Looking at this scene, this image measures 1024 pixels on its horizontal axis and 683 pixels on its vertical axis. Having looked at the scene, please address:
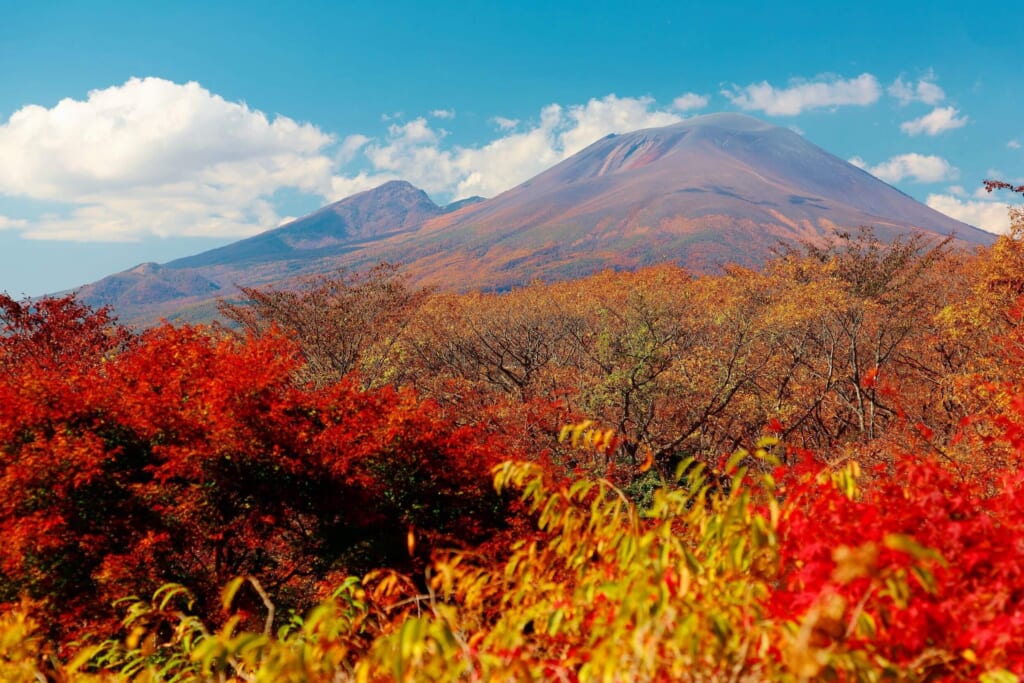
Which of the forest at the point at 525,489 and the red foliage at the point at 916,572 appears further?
the forest at the point at 525,489

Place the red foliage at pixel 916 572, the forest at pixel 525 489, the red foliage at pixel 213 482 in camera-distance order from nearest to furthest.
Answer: the red foliage at pixel 916 572 < the forest at pixel 525 489 < the red foliage at pixel 213 482

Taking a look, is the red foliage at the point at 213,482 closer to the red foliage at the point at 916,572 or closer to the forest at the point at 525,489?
the forest at the point at 525,489

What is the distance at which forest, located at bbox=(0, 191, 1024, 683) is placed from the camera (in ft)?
8.75

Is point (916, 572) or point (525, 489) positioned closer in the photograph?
point (916, 572)

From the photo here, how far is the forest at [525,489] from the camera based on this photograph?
2668 millimetres

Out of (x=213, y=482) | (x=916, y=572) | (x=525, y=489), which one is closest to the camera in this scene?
(x=916, y=572)

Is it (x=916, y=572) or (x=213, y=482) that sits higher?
(x=916, y=572)

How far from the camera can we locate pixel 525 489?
3.82m

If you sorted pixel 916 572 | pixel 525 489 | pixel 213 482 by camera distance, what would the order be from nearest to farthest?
pixel 916 572 → pixel 525 489 → pixel 213 482

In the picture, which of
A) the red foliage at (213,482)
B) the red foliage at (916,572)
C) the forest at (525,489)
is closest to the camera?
the red foliage at (916,572)

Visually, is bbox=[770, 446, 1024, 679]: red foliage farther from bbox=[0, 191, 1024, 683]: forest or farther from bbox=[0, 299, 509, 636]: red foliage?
bbox=[0, 299, 509, 636]: red foliage

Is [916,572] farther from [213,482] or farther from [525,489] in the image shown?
[213,482]

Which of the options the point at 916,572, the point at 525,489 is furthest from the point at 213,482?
the point at 916,572

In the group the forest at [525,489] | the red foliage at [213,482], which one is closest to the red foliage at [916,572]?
the forest at [525,489]
